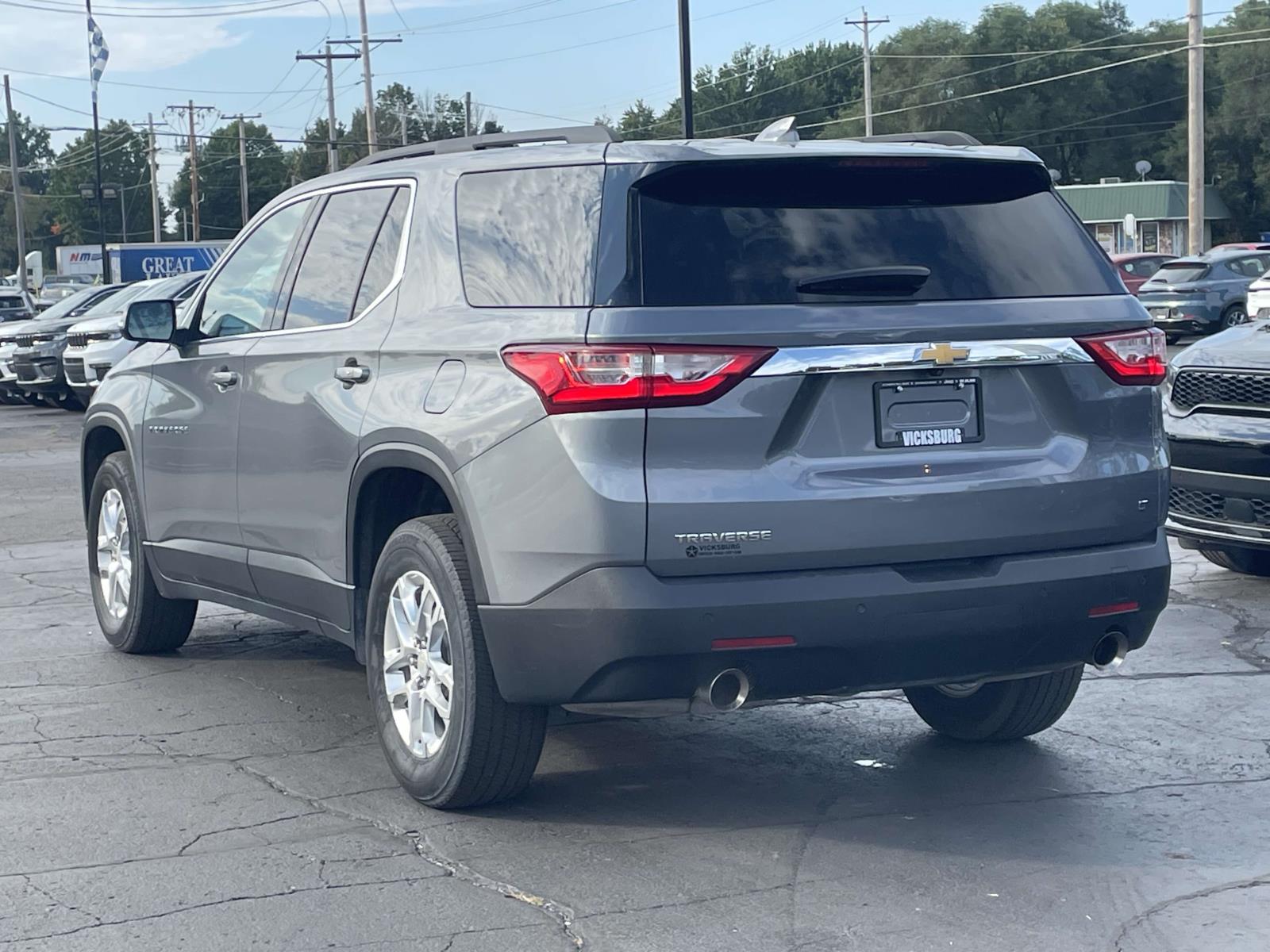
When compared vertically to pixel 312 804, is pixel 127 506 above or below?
above

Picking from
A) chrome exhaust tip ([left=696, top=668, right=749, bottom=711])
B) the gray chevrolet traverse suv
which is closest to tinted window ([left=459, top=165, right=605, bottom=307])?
the gray chevrolet traverse suv

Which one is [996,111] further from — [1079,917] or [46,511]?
[1079,917]

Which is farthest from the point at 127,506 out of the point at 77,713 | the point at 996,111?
the point at 996,111

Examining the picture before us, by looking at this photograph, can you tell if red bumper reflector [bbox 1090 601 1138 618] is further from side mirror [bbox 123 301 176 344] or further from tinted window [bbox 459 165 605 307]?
side mirror [bbox 123 301 176 344]

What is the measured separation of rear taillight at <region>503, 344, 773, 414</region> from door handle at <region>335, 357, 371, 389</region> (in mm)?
1070

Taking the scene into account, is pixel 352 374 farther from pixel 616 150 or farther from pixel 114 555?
pixel 114 555

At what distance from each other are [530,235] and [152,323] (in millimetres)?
2417

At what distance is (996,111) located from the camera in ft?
317

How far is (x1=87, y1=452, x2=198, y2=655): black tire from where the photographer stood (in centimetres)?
721

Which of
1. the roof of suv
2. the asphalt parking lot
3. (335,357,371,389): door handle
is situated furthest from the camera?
(335,357,371,389): door handle

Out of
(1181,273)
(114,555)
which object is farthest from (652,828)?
(1181,273)

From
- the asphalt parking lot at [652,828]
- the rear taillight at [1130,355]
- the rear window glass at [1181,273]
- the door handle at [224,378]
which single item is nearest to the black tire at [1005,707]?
the asphalt parking lot at [652,828]

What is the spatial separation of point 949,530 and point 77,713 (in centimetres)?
345

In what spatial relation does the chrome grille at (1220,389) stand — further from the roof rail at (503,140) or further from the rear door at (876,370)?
the roof rail at (503,140)
